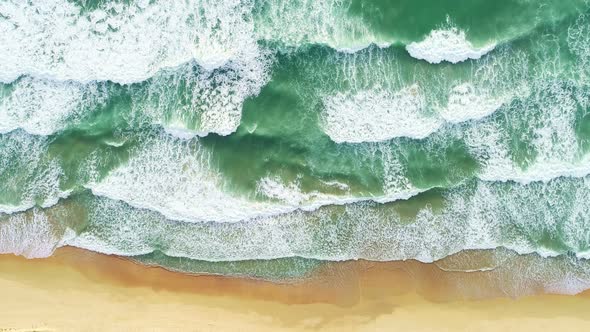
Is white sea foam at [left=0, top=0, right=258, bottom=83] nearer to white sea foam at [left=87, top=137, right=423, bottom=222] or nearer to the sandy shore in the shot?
white sea foam at [left=87, top=137, right=423, bottom=222]

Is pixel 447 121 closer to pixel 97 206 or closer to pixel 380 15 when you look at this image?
pixel 380 15

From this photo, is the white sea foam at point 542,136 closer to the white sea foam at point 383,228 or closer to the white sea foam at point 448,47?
the white sea foam at point 383,228

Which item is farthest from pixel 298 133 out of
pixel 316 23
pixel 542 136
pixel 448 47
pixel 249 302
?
pixel 542 136

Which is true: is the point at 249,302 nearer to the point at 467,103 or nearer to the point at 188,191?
the point at 188,191

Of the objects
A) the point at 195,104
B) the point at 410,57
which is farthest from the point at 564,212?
the point at 195,104

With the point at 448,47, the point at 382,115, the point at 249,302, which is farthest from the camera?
the point at 249,302

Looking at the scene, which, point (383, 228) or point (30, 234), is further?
point (30, 234)
